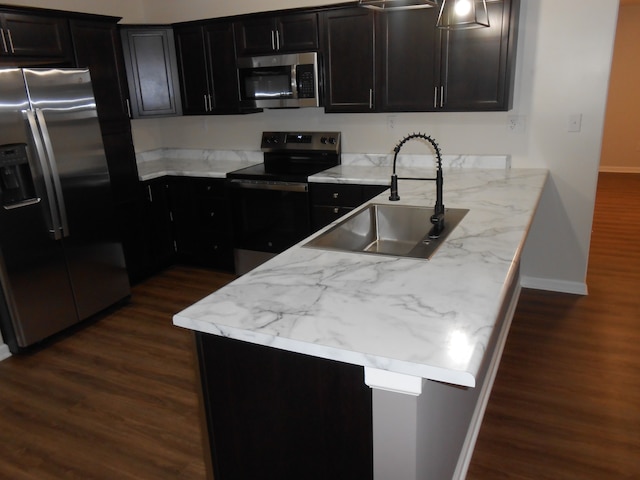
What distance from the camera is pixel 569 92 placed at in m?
3.29

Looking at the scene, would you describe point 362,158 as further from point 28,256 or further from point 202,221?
point 28,256

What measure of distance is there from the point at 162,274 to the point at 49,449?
7.30 feet

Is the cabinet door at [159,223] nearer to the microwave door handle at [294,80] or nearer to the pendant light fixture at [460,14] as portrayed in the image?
the microwave door handle at [294,80]

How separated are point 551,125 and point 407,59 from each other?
110 centimetres

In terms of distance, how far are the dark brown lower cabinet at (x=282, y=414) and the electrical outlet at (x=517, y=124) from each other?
279cm

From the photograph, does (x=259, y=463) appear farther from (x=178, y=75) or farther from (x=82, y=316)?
(x=178, y=75)

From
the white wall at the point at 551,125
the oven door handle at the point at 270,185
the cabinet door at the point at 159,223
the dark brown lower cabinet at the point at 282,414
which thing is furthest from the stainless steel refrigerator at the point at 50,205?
the dark brown lower cabinet at the point at 282,414

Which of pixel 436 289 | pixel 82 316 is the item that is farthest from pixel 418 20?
pixel 82 316

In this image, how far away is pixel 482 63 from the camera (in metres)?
3.17

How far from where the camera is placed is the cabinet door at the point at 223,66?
391 cm

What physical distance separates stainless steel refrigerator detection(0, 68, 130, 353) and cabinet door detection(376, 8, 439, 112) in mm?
1997

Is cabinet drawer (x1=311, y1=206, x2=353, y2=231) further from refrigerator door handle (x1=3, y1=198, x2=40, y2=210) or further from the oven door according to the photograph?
refrigerator door handle (x1=3, y1=198, x2=40, y2=210)

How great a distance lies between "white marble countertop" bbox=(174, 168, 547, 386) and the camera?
1.19 meters

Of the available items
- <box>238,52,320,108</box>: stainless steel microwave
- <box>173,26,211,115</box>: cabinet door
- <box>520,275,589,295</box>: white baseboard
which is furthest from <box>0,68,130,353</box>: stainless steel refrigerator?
<box>520,275,589,295</box>: white baseboard
